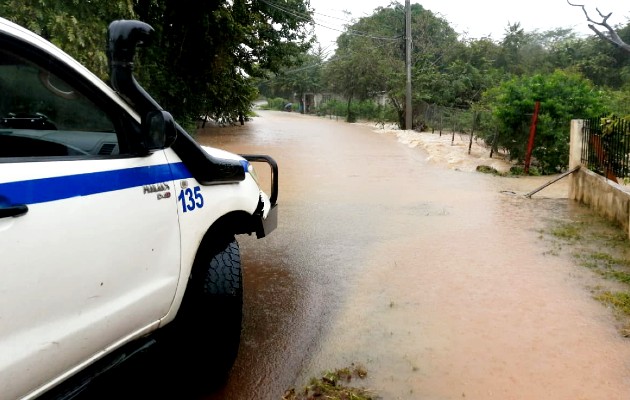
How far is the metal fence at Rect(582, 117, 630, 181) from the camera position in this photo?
7.35 metres

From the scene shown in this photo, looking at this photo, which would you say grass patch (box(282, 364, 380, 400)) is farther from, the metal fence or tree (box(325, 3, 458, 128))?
tree (box(325, 3, 458, 128))

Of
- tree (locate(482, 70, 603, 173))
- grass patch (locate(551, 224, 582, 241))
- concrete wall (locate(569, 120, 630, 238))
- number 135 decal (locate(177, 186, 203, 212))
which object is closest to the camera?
number 135 decal (locate(177, 186, 203, 212))

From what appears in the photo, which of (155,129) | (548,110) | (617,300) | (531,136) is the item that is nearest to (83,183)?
(155,129)

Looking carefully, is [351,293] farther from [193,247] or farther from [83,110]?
[83,110]

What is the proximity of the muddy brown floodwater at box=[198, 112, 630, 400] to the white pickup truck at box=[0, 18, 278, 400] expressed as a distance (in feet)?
2.40

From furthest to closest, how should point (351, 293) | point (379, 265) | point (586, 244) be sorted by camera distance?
1. point (586, 244)
2. point (379, 265)
3. point (351, 293)

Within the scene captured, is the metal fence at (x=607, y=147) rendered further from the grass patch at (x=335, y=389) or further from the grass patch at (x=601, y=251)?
the grass patch at (x=335, y=389)

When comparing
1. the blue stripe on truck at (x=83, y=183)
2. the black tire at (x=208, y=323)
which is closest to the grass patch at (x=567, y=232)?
the black tire at (x=208, y=323)

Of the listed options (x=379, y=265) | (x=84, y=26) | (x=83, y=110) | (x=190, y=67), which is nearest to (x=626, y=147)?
(x=379, y=265)

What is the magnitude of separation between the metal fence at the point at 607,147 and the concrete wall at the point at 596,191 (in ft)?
0.47

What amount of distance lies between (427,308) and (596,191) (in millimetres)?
5049

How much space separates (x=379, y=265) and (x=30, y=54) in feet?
13.6

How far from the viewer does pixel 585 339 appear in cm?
382

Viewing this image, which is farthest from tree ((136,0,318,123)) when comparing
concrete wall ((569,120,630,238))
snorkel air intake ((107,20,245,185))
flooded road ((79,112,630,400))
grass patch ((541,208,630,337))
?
snorkel air intake ((107,20,245,185))
